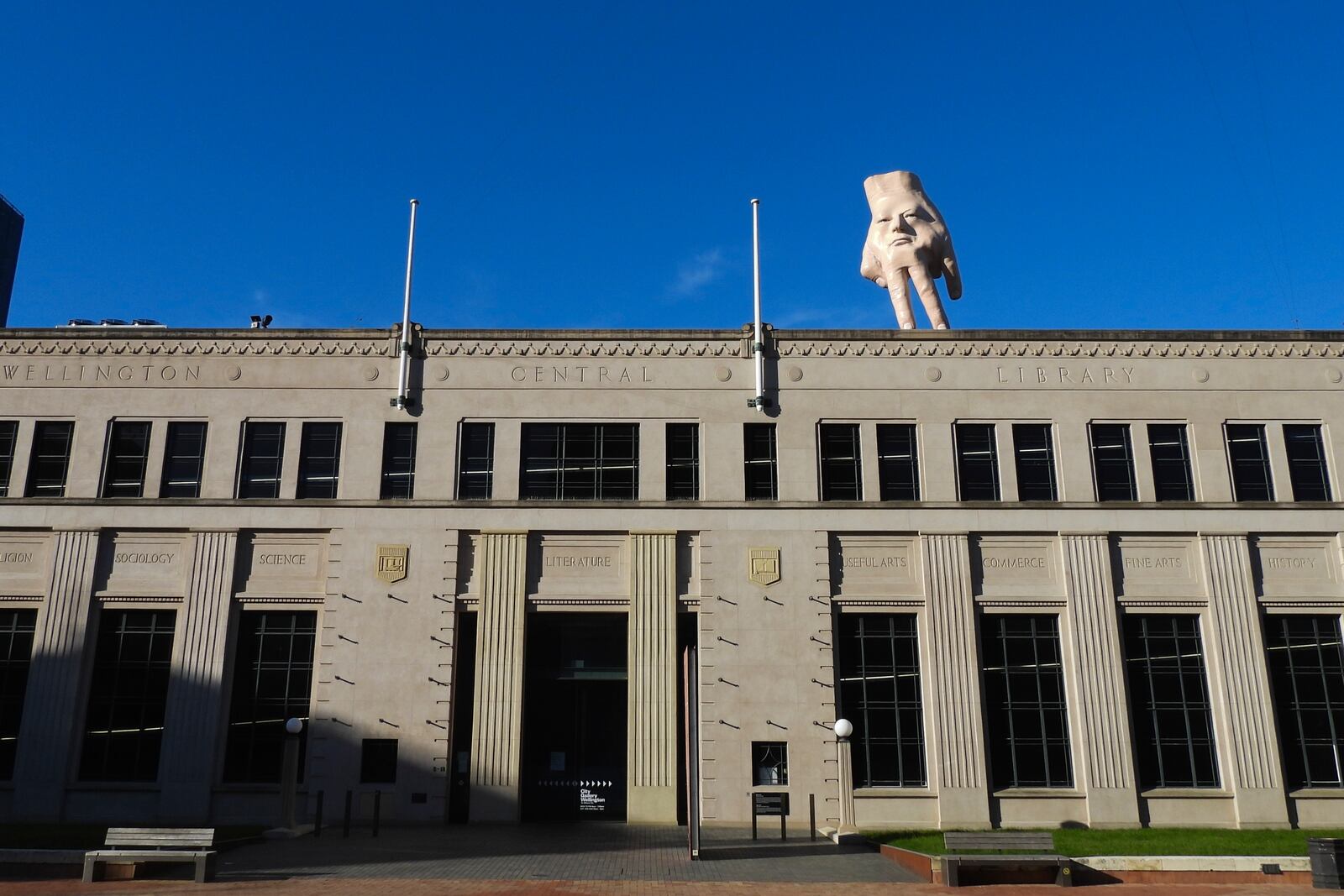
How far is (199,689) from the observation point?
29797mm

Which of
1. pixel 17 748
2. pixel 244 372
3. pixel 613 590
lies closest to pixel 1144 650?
pixel 613 590

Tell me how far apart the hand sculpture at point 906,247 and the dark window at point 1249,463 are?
29.9 feet

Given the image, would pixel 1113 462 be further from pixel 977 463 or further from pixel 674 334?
pixel 674 334

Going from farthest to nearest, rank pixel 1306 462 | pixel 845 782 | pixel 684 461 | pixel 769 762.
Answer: pixel 1306 462, pixel 684 461, pixel 769 762, pixel 845 782

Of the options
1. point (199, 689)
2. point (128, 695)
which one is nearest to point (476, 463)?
point (199, 689)

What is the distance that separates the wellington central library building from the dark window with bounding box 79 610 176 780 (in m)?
0.09

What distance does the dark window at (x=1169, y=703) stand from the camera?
29.9m

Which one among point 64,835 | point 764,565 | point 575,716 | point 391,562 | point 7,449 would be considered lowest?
point 64,835

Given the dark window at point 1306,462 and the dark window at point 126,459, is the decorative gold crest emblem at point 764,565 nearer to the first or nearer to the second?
the dark window at point 1306,462

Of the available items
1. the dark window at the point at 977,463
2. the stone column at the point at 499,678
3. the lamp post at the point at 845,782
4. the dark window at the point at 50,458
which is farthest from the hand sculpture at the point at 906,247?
the dark window at the point at 50,458

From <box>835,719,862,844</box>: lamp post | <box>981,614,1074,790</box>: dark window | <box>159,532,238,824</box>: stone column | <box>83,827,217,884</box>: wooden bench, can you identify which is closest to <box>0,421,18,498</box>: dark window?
<box>159,532,238,824</box>: stone column

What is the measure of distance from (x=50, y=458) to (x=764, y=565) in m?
21.0

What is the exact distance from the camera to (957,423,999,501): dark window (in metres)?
32.1

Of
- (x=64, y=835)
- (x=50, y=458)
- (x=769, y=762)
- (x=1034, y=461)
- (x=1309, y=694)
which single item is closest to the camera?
(x=64, y=835)
